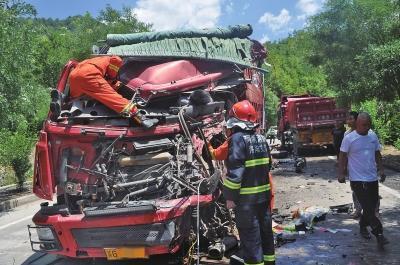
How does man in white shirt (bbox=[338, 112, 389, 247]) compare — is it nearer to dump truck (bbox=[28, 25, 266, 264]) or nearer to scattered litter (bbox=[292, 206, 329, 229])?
scattered litter (bbox=[292, 206, 329, 229])

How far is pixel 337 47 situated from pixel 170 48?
379 inches

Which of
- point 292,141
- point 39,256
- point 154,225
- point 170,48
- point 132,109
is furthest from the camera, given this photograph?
point 292,141

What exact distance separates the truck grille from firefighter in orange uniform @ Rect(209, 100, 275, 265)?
70 cm

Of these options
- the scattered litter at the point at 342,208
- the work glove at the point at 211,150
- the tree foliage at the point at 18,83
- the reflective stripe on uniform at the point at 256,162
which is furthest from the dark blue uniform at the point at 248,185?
the tree foliage at the point at 18,83

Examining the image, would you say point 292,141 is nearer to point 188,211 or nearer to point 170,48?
point 170,48

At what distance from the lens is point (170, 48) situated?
7500mm

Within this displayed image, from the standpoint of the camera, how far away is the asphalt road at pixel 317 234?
19.0ft

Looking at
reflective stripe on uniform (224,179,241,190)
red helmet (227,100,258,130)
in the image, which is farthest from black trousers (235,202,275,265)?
red helmet (227,100,258,130)

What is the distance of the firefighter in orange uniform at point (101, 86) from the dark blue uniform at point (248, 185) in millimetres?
1161

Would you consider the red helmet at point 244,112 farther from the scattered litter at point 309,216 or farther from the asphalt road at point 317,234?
the scattered litter at point 309,216

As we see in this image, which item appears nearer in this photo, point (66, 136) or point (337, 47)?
point (66, 136)

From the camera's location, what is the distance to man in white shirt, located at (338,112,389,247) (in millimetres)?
6328

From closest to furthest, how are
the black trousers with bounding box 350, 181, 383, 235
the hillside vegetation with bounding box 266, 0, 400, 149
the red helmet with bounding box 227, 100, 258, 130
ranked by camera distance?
the red helmet with bounding box 227, 100, 258, 130 → the black trousers with bounding box 350, 181, 383, 235 → the hillside vegetation with bounding box 266, 0, 400, 149

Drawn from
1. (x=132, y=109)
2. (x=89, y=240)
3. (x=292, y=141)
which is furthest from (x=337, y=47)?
(x=89, y=240)
